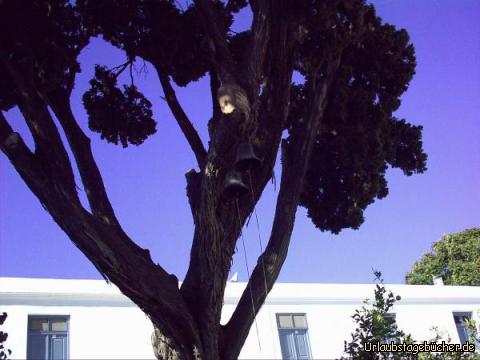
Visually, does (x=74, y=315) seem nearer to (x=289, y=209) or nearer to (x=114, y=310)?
(x=114, y=310)

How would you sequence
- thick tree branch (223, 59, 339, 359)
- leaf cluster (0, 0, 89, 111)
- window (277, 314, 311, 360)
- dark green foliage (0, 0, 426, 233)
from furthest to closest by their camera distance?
window (277, 314, 311, 360) < dark green foliage (0, 0, 426, 233) < leaf cluster (0, 0, 89, 111) < thick tree branch (223, 59, 339, 359)

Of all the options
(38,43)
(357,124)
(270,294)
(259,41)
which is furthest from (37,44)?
(270,294)

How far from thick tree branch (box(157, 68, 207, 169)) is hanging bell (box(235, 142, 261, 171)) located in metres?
1.22

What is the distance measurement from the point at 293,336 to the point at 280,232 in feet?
34.1

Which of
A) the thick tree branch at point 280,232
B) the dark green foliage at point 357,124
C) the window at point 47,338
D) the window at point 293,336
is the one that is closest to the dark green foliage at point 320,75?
the dark green foliage at point 357,124

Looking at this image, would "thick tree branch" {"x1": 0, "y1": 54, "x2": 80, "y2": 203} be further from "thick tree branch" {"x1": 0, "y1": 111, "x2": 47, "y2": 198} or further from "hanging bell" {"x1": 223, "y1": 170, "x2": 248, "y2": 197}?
"hanging bell" {"x1": 223, "y1": 170, "x2": 248, "y2": 197}

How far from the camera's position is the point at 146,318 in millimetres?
13688

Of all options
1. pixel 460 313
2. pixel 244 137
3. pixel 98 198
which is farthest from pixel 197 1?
pixel 460 313

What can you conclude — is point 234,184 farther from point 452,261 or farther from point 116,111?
point 452,261

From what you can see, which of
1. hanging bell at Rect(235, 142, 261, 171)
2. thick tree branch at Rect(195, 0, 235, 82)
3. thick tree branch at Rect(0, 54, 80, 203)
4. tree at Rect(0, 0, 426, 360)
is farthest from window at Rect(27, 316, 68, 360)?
hanging bell at Rect(235, 142, 261, 171)

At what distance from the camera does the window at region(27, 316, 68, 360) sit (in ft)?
40.4

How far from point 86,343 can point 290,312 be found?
18.3 ft

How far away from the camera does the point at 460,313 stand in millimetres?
19547

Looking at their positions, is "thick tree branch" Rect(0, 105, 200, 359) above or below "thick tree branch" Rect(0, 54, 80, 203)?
below
